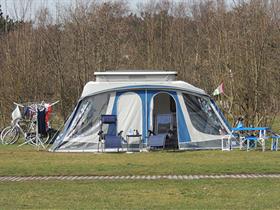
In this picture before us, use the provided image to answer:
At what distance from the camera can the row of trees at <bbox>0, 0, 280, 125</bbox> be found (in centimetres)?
2167

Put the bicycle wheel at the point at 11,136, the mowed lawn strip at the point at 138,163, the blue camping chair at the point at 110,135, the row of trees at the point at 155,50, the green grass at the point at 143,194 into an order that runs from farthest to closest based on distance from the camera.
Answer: the row of trees at the point at 155,50, the bicycle wheel at the point at 11,136, the blue camping chair at the point at 110,135, the mowed lawn strip at the point at 138,163, the green grass at the point at 143,194

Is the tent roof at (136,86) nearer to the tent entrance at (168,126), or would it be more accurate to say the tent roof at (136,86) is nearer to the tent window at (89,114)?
the tent window at (89,114)

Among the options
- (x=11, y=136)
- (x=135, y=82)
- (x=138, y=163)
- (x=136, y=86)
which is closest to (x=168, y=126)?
(x=136, y=86)

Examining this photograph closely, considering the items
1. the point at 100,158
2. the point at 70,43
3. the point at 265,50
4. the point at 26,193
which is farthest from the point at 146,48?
the point at 26,193

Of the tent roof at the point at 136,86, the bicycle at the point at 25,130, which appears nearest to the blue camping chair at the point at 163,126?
the tent roof at the point at 136,86

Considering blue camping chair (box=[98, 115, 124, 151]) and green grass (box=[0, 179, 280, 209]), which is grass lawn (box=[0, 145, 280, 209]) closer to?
green grass (box=[0, 179, 280, 209])

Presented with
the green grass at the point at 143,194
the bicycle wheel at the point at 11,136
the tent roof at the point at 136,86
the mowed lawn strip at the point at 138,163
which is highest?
the tent roof at the point at 136,86

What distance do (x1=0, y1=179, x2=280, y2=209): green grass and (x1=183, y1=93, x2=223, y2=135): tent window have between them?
6888mm

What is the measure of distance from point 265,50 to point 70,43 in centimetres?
997

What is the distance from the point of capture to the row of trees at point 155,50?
21.7 m

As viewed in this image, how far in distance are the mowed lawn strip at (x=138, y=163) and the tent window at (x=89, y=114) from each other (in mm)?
1157

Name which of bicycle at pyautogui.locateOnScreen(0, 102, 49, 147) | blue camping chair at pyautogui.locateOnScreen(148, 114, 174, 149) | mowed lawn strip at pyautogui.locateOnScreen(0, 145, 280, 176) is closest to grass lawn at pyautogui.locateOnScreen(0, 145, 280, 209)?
mowed lawn strip at pyautogui.locateOnScreen(0, 145, 280, 176)

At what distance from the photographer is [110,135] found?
17.2 meters

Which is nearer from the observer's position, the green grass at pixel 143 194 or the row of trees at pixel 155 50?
the green grass at pixel 143 194
